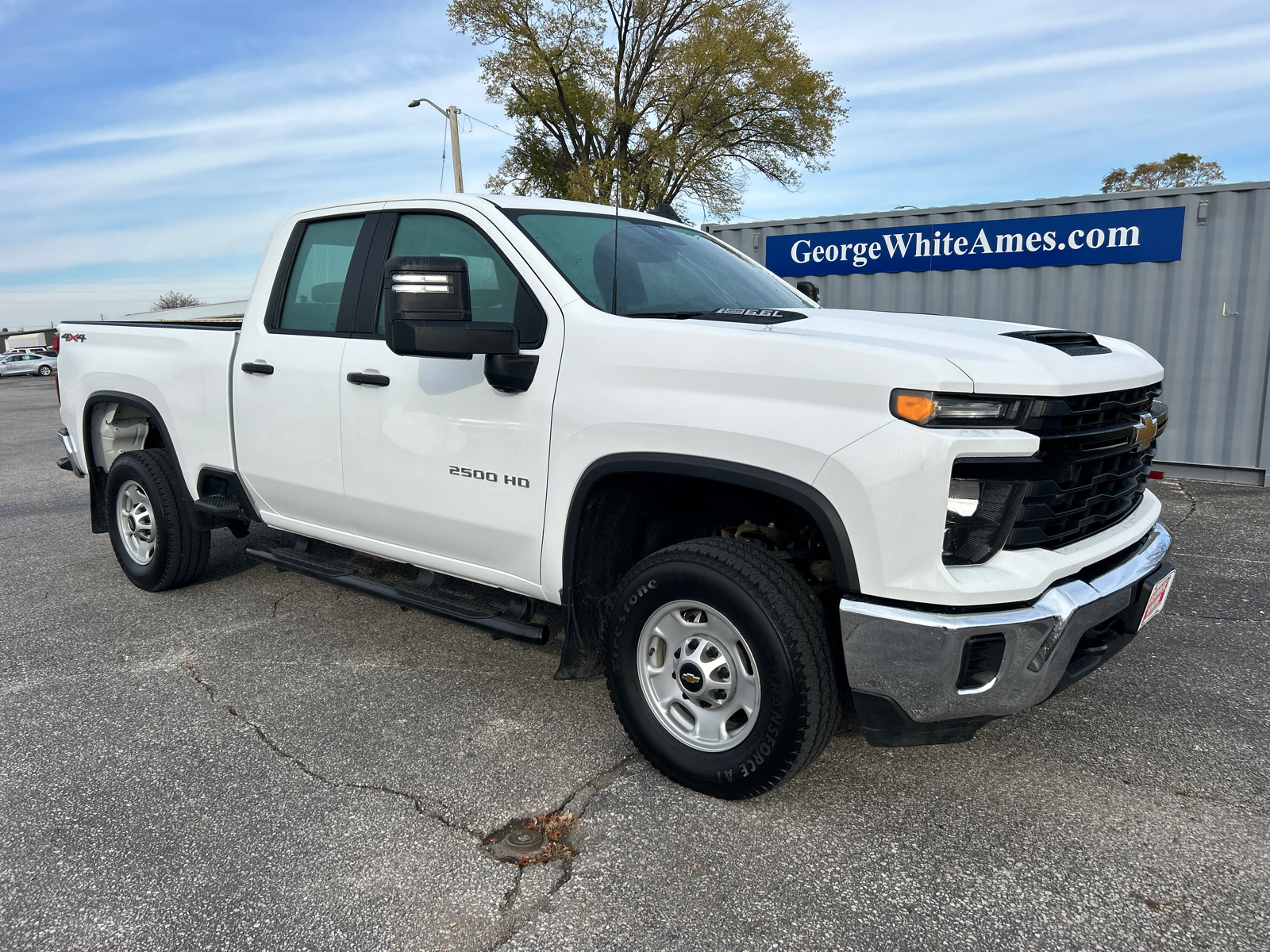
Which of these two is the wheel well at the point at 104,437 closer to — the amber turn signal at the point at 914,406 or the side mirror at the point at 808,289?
the side mirror at the point at 808,289

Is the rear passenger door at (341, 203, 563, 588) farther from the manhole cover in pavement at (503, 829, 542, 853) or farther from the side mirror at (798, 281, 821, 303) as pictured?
the side mirror at (798, 281, 821, 303)

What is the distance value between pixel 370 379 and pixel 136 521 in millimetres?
2389

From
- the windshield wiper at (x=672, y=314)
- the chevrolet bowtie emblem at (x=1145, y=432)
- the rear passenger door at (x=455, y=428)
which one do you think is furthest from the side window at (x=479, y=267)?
the chevrolet bowtie emblem at (x=1145, y=432)

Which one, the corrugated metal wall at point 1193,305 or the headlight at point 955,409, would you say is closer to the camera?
the headlight at point 955,409

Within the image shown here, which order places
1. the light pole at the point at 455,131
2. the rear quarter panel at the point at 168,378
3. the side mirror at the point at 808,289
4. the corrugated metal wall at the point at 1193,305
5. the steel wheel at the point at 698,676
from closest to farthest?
the steel wheel at the point at 698,676 < the rear quarter panel at the point at 168,378 < the side mirror at the point at 808,289 < the corrugated metal wall at the point at 1193,305 < the light pole at the point at 455,131

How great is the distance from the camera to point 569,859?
102 inches

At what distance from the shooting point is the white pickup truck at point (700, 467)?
93.7 inches

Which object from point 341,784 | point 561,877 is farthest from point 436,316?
point 561,877

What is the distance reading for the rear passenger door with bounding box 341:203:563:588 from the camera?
10.3 ft

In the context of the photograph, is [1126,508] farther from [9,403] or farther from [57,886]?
[9,403]

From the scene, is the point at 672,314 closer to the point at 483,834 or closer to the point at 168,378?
the point at 483,834

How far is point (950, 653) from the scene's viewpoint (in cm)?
234

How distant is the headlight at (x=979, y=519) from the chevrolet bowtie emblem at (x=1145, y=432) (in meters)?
0.67

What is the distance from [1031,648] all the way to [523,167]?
32.6 metres
